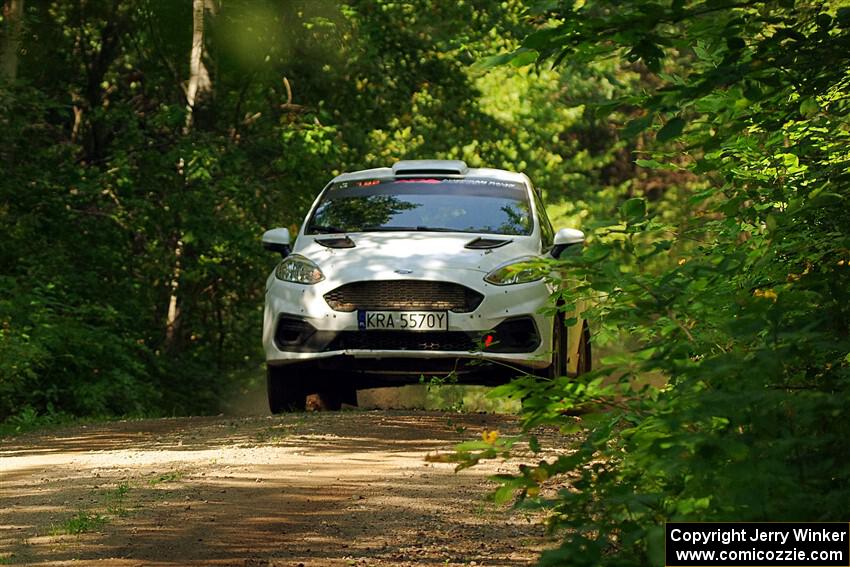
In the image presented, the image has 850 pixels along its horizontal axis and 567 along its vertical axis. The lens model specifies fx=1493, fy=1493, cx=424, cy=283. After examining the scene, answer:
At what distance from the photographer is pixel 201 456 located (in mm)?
9547

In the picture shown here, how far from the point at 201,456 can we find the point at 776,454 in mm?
5528

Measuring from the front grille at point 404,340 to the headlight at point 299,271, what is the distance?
506mm

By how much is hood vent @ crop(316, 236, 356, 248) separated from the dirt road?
56.5 inches

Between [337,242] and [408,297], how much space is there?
0.88 m

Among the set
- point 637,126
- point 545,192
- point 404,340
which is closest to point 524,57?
point 637,126

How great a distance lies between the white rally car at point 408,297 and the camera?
37.3ft

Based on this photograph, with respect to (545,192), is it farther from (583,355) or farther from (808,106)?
(808,106)

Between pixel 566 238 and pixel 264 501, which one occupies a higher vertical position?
pixel 566 238

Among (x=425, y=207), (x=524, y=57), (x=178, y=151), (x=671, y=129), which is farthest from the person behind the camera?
(x=178, y=151)

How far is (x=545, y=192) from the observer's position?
37469 millimetres

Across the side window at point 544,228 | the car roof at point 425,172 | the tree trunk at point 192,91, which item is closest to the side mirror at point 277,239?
the car roof at point 425,172

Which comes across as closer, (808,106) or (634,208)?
(634,208)

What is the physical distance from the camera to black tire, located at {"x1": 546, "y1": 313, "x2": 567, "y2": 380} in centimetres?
1169

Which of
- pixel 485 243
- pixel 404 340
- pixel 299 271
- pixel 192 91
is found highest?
pixel 192 91
